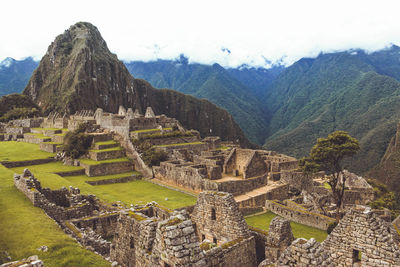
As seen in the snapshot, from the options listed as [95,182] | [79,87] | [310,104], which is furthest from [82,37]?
[95,182]

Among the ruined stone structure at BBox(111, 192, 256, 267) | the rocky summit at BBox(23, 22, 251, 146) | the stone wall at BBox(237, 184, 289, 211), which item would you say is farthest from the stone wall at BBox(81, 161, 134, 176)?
the rocky summit at BBox(23, 22, 251, 146)

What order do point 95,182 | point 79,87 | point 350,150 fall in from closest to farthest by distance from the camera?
point 350,150 → point 95,182 → point 79,87

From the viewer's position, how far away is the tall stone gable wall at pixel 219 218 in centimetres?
646

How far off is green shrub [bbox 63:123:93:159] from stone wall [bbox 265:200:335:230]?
18744mm

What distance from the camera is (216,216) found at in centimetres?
675

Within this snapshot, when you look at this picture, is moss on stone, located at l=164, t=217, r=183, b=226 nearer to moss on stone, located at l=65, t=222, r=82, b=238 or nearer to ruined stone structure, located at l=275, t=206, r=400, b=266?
ruined stone structure, located at l=275, t=206, r=400, b=266

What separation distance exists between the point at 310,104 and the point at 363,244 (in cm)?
15707

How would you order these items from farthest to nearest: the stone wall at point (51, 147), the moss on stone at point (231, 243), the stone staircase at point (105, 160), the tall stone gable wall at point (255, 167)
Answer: the stone wall at point (51, 147)
the stone staircase at point (105, 160)
the tall stone gable wall at point (255, 167)
the moss on stone at point (231, 243)

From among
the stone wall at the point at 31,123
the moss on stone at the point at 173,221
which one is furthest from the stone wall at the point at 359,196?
the stone wall at the point at 31,123

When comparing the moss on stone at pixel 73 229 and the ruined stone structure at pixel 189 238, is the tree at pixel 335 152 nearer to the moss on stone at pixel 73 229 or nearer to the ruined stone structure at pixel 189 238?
the ruined stone structure at pixel 189 238

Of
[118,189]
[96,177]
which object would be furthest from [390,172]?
[96,177]

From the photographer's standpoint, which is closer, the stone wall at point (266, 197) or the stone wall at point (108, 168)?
the stone wall at point (266, 197)

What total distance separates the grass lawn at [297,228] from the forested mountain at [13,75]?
17088 cm

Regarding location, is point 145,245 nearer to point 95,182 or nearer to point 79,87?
point 95,182
